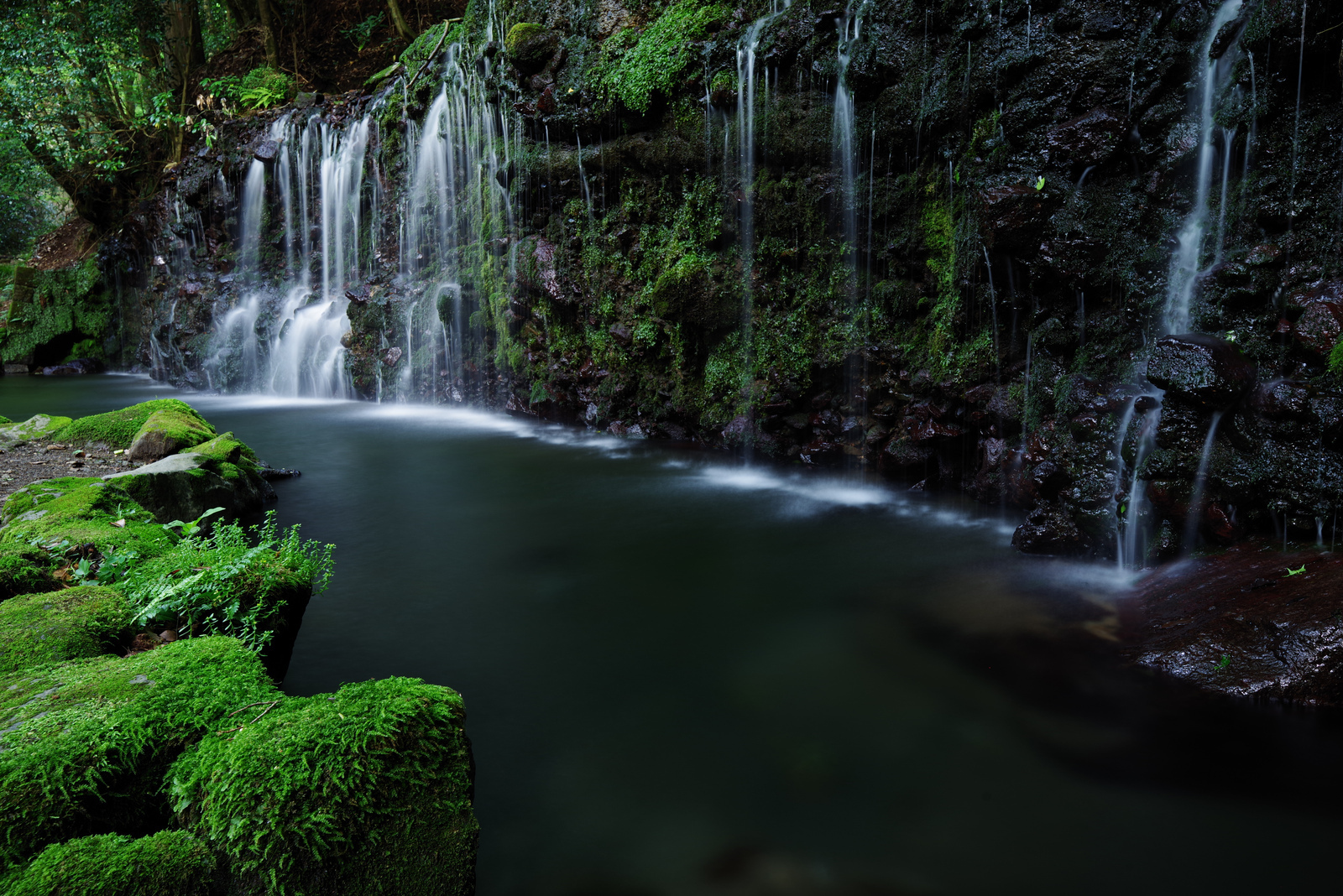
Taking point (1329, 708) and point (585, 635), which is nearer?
point (1329, 708)

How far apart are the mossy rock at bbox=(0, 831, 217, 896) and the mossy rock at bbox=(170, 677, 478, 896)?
7cm

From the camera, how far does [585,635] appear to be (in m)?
5.34

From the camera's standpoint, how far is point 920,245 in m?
8.82

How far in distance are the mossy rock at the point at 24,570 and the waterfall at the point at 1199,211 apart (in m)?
8.49

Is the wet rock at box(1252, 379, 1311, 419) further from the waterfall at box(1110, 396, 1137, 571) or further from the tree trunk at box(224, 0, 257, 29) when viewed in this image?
the tree trunk at box(224, 0, 257, 29)

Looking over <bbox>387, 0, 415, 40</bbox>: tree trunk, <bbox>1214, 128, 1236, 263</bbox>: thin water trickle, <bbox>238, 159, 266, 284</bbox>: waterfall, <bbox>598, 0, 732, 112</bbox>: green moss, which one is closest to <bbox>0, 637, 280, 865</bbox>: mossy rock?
<bbox>1214, 128, 1236, 263</bbox>: thin water trickle

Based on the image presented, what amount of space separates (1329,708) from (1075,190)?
16.8 feet

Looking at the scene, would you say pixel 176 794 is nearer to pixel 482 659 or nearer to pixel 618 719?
pixel 618 719

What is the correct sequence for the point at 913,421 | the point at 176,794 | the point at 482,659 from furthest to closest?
the point at 913,421 → the point at 482,659 → the point at 176,794

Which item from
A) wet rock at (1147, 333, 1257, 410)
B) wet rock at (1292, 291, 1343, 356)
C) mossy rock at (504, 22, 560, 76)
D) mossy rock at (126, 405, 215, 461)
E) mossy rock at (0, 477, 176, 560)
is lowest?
mossy rock at (0, 477, 176, 560)

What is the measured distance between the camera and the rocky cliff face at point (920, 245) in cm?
617

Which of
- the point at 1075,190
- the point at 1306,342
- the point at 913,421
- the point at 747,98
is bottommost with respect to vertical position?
the point at 913,421


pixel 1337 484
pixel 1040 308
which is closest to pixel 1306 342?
pixel 1337 484

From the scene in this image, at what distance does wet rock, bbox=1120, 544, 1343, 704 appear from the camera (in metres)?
4.27
